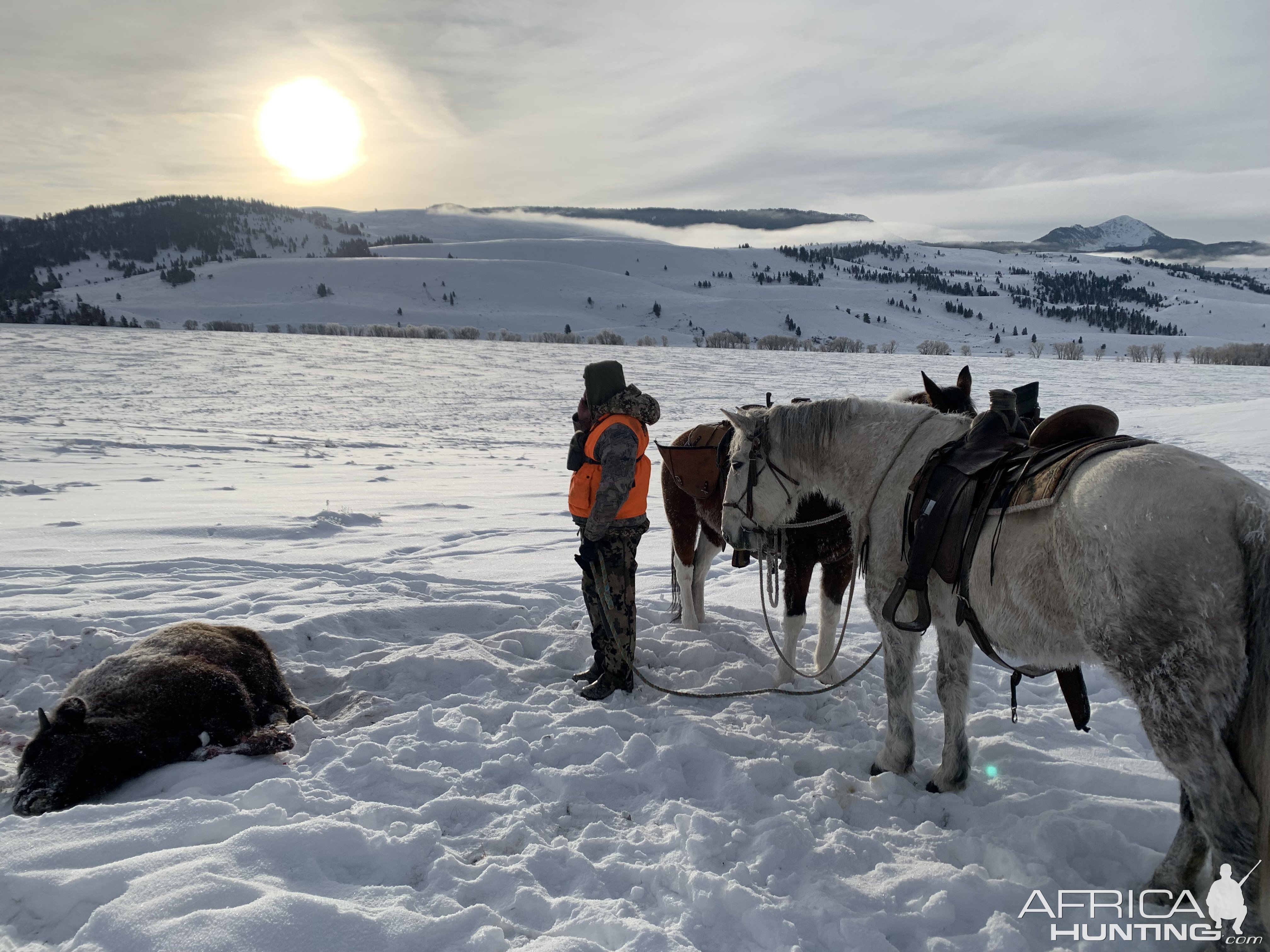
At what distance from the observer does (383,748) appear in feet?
11.9

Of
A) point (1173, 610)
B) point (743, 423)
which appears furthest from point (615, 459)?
point (1173, 610)

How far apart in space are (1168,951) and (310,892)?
3.24 meters

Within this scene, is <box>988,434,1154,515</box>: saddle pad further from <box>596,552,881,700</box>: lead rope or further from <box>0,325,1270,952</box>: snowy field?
<box>596,552,881,700</box>: lead rope

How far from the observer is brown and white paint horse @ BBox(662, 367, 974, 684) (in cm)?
439

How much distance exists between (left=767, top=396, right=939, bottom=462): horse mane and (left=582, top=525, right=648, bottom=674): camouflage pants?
1128 mm

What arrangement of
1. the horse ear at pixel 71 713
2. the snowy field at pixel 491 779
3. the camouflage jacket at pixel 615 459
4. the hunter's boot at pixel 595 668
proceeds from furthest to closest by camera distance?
the hunter's boot at pixel 595 668 < the camouflage jacket at pixel 615 459 < the horse ear at pixel 71 713 < the snowy field at pixel 491 779

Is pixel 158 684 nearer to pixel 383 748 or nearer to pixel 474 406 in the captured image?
pixel 383 748

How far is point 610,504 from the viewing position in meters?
4.25

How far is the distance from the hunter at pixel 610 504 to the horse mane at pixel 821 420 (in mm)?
777

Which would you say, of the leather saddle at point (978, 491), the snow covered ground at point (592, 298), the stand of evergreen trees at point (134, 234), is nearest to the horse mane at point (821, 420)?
the leather saddle at point (978, 491)

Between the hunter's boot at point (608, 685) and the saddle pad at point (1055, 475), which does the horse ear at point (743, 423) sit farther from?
the hunter's boot at point (608, 685)

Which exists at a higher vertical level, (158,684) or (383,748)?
(158,684)

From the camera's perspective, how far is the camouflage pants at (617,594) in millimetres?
4465

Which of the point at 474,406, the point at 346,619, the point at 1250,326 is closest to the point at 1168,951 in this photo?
the point at 346,619
